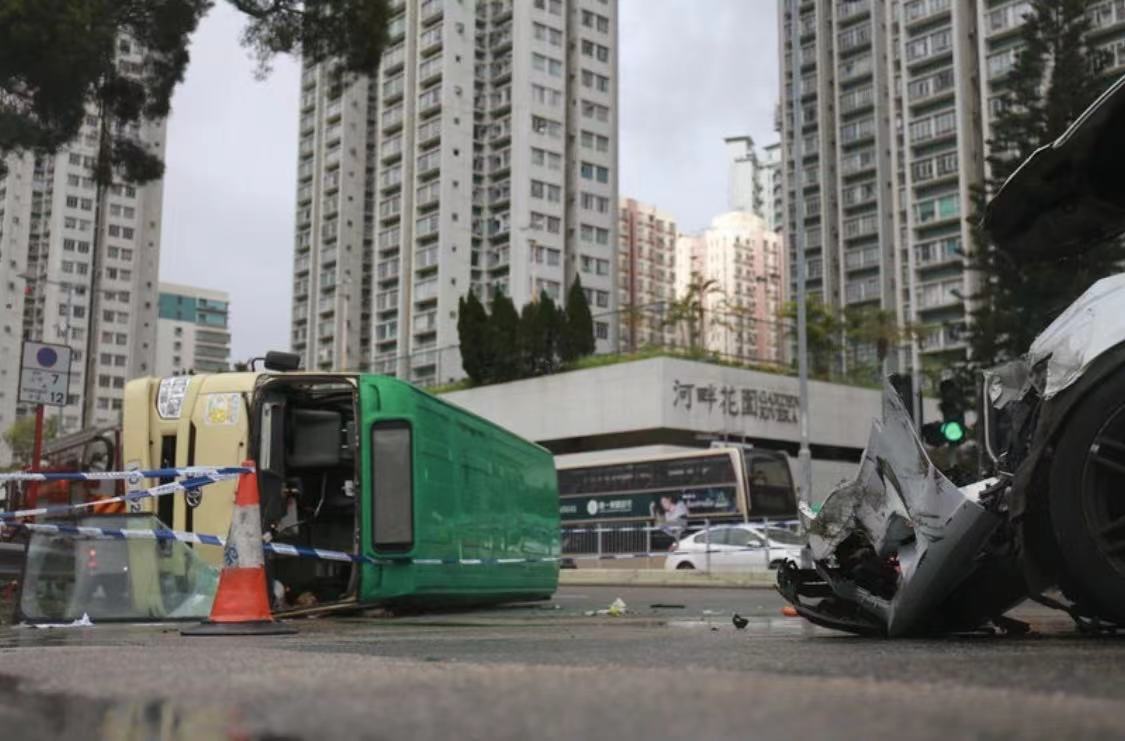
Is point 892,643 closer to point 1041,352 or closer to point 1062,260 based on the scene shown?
point 1041,352

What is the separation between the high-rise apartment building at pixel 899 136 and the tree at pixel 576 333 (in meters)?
19.8

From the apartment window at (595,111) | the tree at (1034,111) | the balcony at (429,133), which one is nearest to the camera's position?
the tree at (1034,111)

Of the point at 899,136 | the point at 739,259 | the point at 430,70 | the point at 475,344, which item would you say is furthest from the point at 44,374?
the point at 739,259

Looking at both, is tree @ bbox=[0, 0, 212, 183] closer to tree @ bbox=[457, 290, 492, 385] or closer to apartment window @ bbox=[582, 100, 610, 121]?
tree @ bbox=[457, 290, 492, 385]

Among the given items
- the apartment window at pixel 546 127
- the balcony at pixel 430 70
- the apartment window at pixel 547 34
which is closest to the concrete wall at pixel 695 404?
the apartment window at pixel 546 127

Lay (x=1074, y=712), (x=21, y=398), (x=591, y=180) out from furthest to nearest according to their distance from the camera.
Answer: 1. (x=591, y=180)
2. (x=21, y=398)
3. (x=1074, y=712)

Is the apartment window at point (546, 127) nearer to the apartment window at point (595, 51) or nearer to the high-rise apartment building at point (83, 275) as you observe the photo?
the apartment window at point (595, 51)

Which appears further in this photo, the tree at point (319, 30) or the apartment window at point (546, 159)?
the apartment window at point (546, 159)

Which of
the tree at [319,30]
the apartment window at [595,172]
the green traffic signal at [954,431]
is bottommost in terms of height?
the green traffic signal at [954,431]

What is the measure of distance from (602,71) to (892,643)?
314 feet

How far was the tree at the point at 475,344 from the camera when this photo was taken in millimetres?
61250

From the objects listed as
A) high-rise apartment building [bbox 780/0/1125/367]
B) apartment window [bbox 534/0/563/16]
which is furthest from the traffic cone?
apartment window [bbox 534/0/563/16]

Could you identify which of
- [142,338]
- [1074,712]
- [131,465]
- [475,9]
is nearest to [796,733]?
[1074,712]

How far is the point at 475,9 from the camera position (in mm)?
100188
